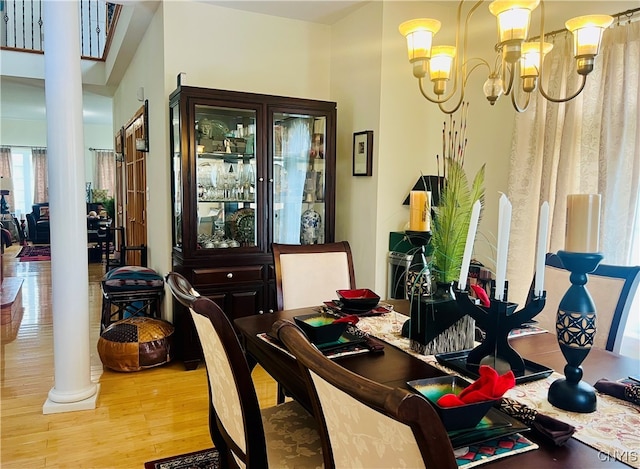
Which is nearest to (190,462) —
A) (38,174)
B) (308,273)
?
(308,273)

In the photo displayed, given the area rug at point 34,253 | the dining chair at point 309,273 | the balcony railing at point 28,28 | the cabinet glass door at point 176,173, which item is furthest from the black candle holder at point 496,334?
the area rug at point 34,253

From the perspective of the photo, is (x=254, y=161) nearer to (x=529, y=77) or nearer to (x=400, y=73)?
(x=400, y=73)

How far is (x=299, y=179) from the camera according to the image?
3.78 meters

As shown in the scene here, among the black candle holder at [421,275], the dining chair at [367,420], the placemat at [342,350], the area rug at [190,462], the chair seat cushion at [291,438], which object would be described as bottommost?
the area rug at [190,462]

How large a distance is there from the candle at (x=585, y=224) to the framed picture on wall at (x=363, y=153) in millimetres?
2409

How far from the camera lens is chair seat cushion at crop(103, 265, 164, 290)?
12.0 feet

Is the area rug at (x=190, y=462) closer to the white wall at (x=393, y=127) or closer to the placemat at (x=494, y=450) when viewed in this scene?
the placemat at (x=494, y=450)

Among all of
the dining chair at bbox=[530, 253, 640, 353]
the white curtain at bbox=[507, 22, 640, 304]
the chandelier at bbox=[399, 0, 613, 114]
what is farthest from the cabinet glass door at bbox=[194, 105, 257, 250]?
the dining chair at bbox=[530, 253, 640, 353]

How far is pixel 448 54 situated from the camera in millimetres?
2127

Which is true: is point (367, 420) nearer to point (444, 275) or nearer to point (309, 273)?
point (444, 275)

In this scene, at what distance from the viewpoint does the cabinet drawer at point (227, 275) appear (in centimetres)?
334

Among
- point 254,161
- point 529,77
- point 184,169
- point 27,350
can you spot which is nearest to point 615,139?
point 529,77

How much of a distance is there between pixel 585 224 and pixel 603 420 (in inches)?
18.4

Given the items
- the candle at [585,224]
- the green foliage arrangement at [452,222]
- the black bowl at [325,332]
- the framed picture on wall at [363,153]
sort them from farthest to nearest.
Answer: the framed picture on wall at [363,153], the black bowl at [325,332], the green foliage arrangement at [452,222], the candle at [585,224]
